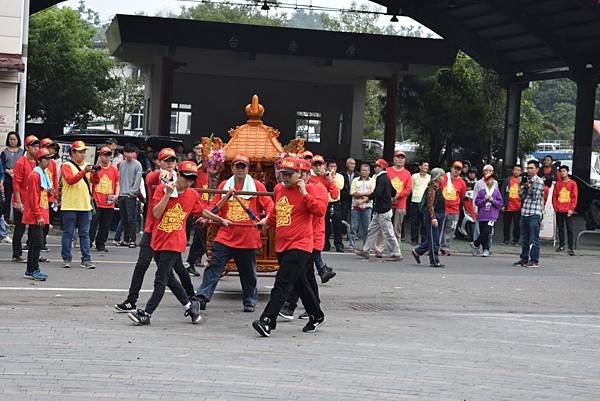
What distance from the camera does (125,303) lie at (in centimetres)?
1184

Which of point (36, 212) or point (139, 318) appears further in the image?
point (36, 212)

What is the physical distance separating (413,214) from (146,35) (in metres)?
14.6

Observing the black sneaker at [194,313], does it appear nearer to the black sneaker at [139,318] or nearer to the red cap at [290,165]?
the black sneaker at [139,318]

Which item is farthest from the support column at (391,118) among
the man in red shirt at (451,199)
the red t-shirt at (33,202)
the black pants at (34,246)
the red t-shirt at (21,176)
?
the black pants at (34,246)

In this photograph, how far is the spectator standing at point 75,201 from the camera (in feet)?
50.6

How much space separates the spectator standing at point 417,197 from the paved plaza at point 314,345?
7056mm

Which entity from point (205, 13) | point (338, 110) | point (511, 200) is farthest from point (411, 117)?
point (205, 13)

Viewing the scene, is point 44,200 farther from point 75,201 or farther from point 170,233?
point 170,233

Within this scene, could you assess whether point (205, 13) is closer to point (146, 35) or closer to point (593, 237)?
point (146, 35)

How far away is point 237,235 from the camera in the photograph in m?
12.1

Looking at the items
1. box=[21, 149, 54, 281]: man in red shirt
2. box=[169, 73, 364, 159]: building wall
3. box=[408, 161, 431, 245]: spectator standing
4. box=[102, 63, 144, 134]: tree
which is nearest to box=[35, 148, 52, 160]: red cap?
box=[21, 149, 54, 281]: man in red shirt

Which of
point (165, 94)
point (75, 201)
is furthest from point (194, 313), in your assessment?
point (165, 94)

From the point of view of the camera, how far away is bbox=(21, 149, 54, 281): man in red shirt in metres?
14.2

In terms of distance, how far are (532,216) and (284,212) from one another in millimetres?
9031
